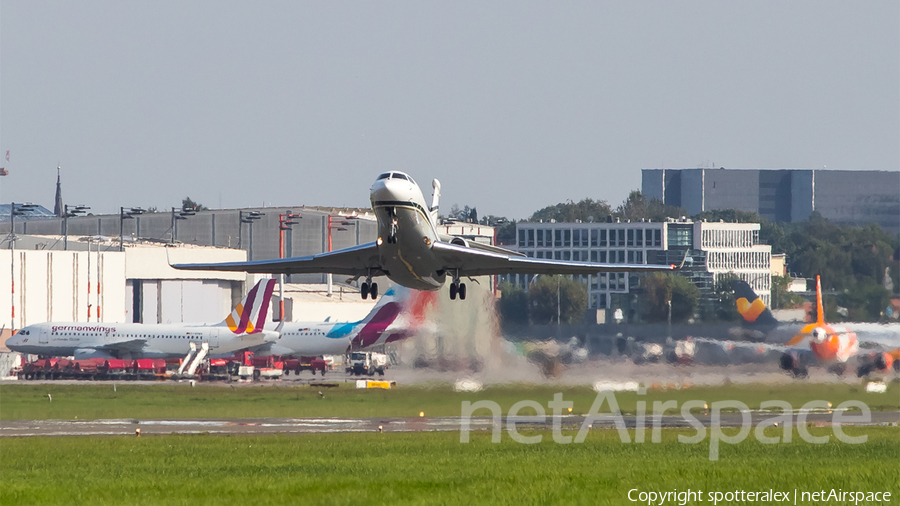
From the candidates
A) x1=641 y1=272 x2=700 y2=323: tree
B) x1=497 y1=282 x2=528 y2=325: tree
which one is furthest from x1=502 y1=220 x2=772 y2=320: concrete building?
x1=497 y1=282 x2=528 y2=325: tree

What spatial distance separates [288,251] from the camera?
136 m

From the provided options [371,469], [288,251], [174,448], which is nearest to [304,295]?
[288,251]

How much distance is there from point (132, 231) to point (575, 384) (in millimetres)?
108253

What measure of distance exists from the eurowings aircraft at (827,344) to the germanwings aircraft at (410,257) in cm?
1851

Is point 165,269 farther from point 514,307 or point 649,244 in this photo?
point 514,307

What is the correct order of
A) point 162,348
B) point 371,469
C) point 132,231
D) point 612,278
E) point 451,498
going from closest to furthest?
point 451,498 < point 371,469 < point 162,348 < point 612,278 < point 132,231

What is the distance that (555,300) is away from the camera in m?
67.1

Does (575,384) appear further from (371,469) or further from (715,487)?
(715,487)

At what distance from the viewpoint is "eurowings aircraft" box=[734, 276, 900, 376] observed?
5706 centimetres

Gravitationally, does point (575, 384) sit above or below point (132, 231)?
below

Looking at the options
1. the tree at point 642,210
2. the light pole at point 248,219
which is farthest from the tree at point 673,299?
the tree at point 642,210

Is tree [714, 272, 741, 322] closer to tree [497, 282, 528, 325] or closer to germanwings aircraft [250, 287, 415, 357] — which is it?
tree [497, 282, 528, 325]

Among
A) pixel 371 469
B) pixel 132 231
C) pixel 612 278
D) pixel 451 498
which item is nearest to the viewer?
pixel 451 498

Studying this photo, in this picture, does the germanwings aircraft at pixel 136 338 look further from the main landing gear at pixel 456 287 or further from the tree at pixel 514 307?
the main landing gear at pixel 456 287
